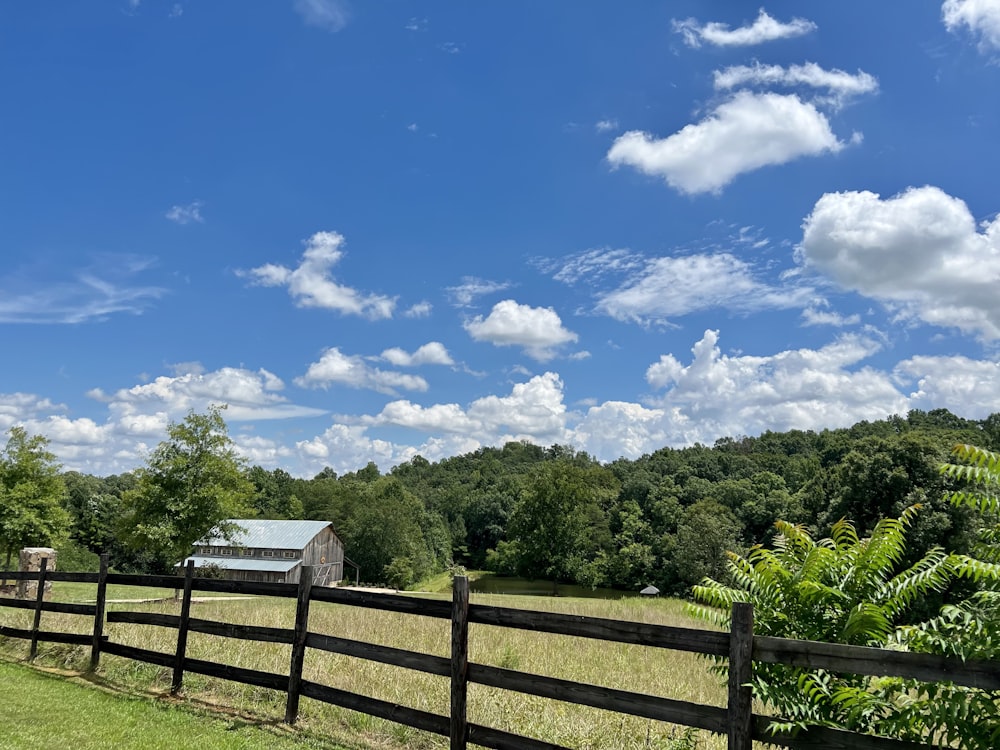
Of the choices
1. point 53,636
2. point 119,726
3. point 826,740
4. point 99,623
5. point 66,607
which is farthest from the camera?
point 66,607

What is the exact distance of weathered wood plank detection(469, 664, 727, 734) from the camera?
5047 millimetres

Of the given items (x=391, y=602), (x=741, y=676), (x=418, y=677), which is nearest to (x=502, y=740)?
(x=391, y=602)

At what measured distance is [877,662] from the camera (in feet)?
13.9

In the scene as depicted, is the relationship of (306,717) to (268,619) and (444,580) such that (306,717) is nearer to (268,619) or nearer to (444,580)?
(268,619)

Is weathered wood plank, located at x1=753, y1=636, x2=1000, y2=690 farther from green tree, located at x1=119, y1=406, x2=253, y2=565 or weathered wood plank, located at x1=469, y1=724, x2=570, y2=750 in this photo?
green tree, located at x1=119, y1=406, x2=253, y2=565

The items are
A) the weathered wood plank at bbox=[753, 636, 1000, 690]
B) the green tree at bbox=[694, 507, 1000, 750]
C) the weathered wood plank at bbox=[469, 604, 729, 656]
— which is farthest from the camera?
the weathered wood plank at bbox=[469, 604, 729, 656]

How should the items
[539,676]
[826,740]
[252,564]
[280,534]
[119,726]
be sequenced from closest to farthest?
[826,740] → [539,676] → [119,726] → [252,564] → [280,534]

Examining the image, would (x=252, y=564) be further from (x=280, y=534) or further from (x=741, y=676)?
(x=741, y=676)

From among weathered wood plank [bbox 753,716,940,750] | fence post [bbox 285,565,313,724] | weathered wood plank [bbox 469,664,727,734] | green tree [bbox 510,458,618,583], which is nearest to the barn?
green tree [bbox 510,458,618,583]

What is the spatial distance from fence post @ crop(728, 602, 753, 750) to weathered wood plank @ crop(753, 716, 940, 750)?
100 millimetres

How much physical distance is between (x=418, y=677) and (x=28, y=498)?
31.0 m

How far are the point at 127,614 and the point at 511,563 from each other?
234ft

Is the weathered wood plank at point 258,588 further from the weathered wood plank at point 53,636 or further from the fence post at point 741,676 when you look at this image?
the fence post at point 741,676

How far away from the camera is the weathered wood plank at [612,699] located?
16.6ft
